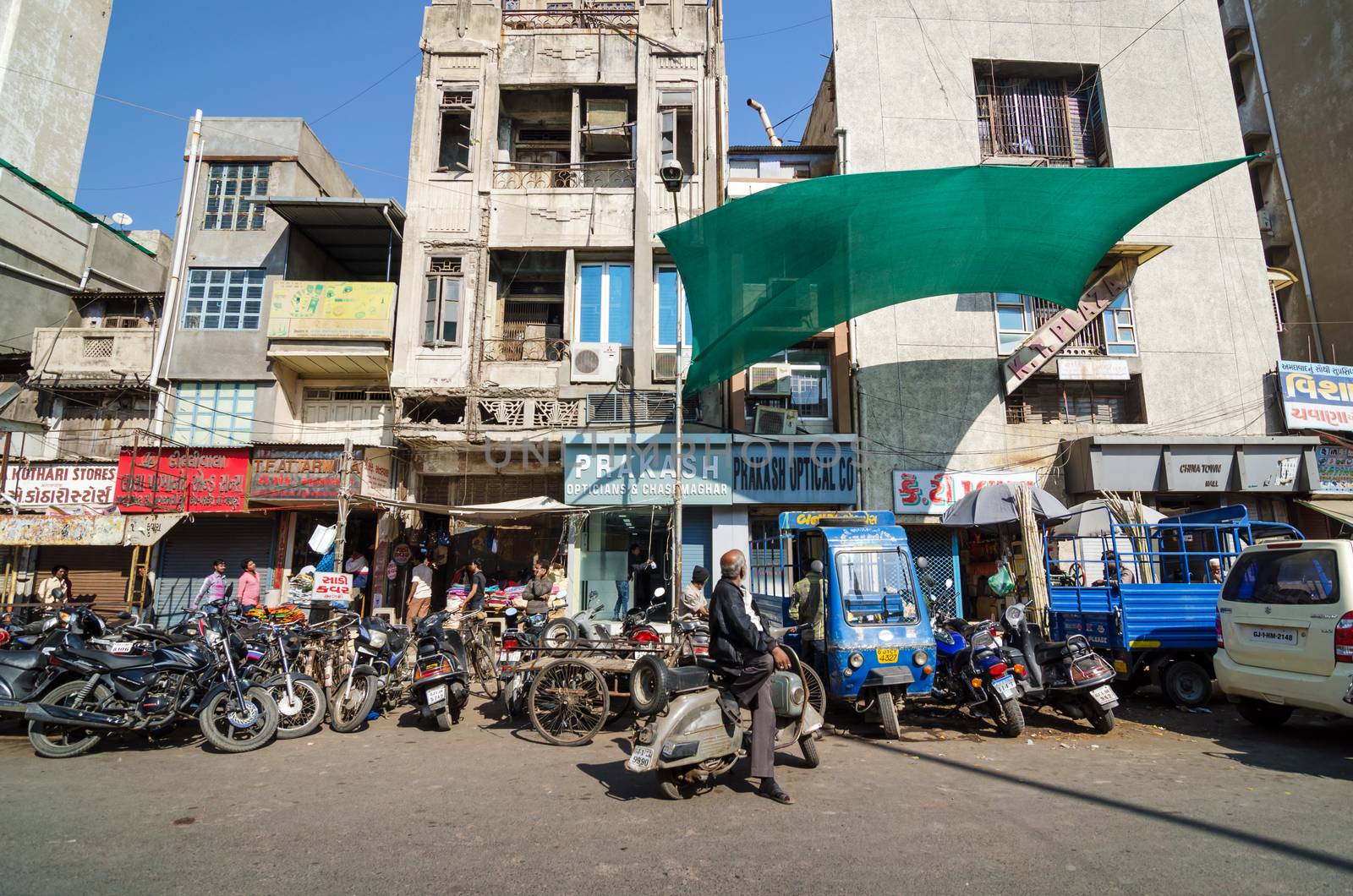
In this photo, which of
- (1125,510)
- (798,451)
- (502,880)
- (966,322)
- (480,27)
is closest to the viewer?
(502,880)

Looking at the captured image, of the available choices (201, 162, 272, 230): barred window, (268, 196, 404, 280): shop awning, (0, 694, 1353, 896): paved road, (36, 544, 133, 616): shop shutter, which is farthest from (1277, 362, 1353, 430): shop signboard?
(36, 544, 133, 616): shop shutter

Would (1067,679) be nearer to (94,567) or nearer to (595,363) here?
(595,363)

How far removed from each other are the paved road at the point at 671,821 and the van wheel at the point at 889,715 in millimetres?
275

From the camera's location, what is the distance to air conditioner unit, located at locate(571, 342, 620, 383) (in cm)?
1528

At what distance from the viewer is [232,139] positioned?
57.1ft

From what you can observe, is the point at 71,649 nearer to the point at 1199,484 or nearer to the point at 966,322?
the point at 966,322

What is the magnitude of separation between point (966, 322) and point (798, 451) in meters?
5.09

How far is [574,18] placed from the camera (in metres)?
17.4

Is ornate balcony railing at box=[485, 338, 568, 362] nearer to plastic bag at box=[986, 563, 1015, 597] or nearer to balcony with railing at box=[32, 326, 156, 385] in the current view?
balcony with railing at box=[32, 326, 156, 385]

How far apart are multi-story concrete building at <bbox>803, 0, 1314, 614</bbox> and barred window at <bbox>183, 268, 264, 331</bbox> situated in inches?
560

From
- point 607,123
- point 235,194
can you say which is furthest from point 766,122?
point 235,194

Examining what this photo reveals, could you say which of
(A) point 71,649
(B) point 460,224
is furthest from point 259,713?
(B) point 460,224

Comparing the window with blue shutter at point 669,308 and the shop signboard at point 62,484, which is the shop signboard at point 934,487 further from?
the shop signboard at point 62,484

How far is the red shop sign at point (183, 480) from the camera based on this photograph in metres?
15.0
